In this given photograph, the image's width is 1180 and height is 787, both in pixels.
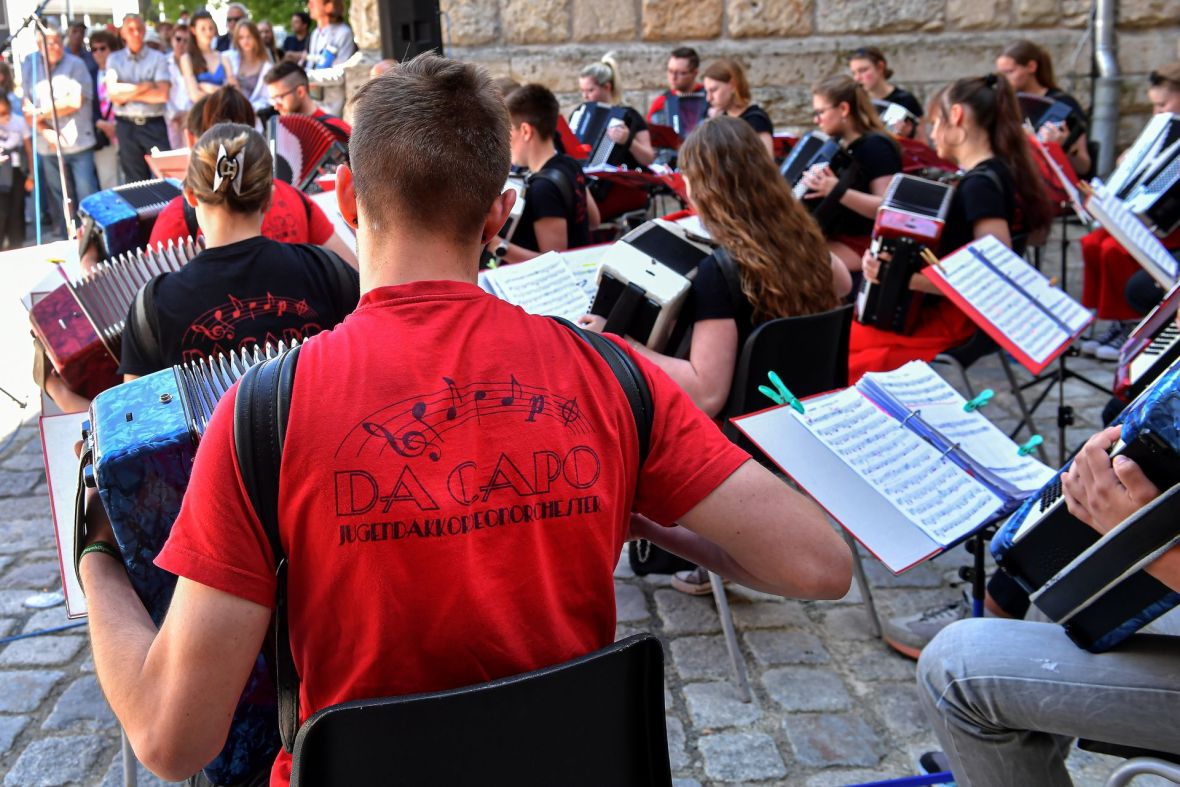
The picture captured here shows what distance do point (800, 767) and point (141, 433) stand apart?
2.04 metres

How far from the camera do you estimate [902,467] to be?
7.84ft

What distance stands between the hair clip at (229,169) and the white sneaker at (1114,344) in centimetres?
509

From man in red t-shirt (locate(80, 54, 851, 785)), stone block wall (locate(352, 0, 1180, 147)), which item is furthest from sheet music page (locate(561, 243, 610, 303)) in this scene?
stone block wall (locate(352, 0, 1180, 147))

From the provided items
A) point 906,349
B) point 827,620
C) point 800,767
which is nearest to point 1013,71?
point 906,349

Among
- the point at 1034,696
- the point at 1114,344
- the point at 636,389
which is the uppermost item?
the point at 636,389

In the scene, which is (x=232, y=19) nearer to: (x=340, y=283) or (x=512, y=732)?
(x=340, y=283)

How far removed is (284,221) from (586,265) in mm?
1082

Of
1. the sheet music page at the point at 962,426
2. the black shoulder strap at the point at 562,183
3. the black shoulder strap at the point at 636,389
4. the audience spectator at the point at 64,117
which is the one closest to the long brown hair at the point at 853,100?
the black shoulder strap at the point at 562,183

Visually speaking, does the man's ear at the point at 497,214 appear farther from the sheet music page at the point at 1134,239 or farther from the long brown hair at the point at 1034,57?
the long brown hair at the point at 1034,57

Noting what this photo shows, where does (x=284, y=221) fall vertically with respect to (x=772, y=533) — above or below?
below

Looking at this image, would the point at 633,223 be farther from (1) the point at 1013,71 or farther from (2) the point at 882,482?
(2) the point at 882,482

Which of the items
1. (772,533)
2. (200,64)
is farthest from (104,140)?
(772,533)

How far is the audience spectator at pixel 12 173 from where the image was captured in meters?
10.0

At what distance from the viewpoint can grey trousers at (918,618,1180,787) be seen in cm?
185
